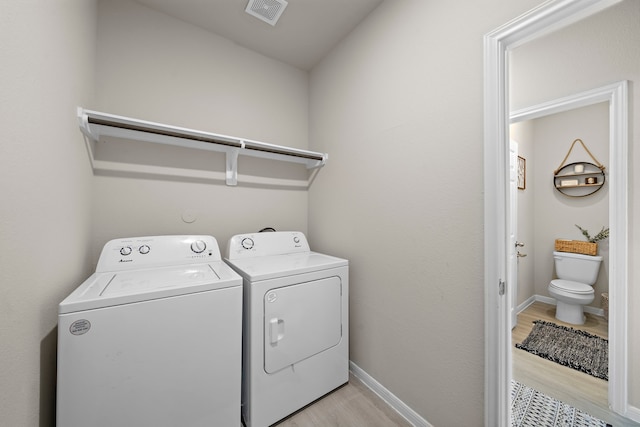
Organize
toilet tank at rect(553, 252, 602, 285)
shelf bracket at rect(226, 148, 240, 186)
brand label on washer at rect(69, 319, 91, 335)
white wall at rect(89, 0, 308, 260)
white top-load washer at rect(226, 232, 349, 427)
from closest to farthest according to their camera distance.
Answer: brand label on washer at rect(69, 319, 91, 335)
white top-load washer at rect(226, 232, 349, 427)
white wall at rect(89, 0, 308, 260)
shelf bracket at rect(226, 148, 240, 186)
toilet tank at rect(553, 252, 602, 285)

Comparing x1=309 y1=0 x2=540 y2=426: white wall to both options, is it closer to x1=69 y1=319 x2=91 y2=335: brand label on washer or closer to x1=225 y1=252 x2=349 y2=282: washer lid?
x1=225 y1=252 x2=349 y2=282: washer lid

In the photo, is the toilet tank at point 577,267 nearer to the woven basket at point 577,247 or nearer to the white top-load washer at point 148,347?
the woven basket at point 577,247

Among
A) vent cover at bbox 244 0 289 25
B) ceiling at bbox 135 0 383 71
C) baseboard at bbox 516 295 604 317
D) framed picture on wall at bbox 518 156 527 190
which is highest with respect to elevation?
ceiling at bbox 135 0 383 71

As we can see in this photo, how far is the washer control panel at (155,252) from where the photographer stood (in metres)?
1.34

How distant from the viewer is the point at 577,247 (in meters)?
2.92

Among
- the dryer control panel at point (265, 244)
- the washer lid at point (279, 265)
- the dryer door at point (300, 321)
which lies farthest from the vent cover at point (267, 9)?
the dryer door at point (300, 321)

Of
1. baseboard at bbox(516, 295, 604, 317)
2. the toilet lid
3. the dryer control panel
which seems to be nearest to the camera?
the dryer control panel

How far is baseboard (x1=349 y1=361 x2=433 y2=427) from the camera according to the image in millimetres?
1337

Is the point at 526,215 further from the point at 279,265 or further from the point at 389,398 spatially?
the point at 279,265

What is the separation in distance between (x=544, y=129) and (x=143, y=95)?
4.69 metres

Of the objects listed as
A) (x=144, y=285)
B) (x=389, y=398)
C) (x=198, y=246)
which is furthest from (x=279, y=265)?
(x=389, y=398)

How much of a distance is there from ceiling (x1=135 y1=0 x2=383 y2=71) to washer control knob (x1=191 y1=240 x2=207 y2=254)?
162 centimetres

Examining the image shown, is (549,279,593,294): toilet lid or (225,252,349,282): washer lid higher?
(225,252,349,282): washer lid

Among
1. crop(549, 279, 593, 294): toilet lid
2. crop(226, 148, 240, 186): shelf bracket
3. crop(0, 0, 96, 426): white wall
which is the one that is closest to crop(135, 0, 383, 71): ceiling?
crop(0, 0, 96, 426): white wall
